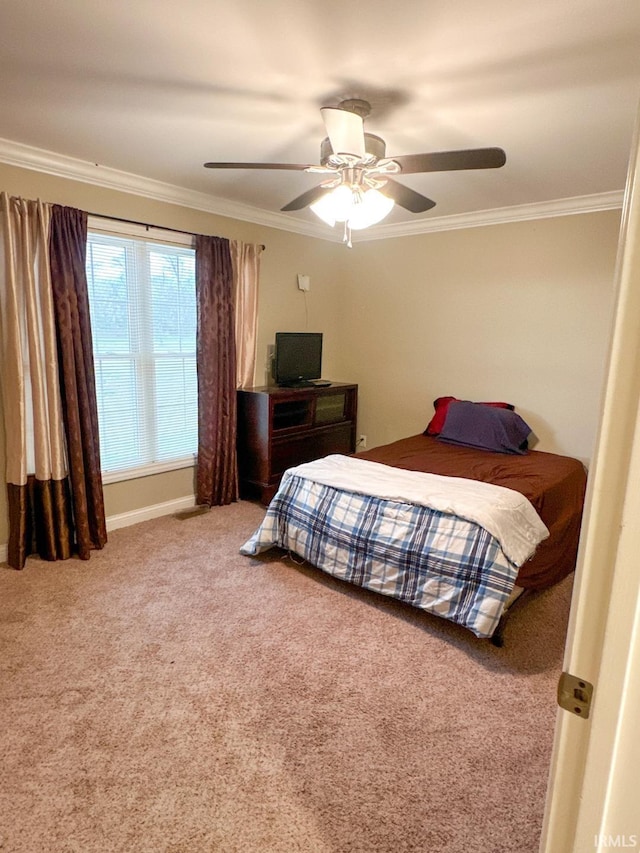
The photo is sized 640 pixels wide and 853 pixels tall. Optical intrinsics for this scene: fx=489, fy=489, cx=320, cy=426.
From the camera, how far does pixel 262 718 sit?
1.89 m

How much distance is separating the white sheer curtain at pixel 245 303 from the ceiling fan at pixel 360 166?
137cm

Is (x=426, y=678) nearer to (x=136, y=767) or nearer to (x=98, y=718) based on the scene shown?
(x=136, y=767)

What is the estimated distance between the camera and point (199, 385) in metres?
3.89

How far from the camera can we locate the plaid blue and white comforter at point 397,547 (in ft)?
7.43

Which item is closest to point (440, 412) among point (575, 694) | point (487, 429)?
point (487, 429)

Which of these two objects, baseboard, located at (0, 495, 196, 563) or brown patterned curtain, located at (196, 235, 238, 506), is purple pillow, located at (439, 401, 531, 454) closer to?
brown patterned curtain, located at (196, 235, 238, 506)

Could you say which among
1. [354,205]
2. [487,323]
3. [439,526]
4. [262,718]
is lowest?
[262,718]

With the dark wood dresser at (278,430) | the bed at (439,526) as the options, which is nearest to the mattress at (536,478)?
the bed at (439,526)

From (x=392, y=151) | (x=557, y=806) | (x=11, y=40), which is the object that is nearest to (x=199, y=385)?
(x=392, y=151)

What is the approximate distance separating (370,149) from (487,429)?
7.43ft

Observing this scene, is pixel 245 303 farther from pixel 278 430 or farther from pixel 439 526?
pixel 439 526

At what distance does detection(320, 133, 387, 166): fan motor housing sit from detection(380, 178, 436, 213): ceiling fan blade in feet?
0.44

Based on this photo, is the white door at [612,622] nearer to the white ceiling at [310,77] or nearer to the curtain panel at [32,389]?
the white ceiling at [310,77]

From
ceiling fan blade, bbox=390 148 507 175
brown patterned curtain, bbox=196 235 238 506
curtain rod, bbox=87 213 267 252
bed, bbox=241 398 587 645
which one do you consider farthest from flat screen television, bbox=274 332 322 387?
ceiling fan blade, bbox=390 148 507 175
